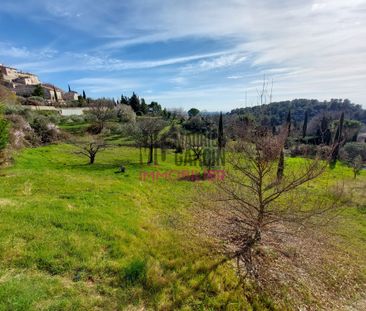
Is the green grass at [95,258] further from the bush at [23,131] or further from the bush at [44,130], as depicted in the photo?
the bush at [44,130]

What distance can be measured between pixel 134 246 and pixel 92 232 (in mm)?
1185

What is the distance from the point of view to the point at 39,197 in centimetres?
742

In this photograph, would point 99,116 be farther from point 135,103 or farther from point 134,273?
point 134,273

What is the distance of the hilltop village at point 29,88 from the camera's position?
50.1m

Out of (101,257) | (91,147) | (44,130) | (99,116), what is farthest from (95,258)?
(99,116)

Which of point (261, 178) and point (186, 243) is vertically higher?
point (261, 178)

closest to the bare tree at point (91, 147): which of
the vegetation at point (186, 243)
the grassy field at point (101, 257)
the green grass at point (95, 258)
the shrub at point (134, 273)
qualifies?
the vegetation at point (186, 243)

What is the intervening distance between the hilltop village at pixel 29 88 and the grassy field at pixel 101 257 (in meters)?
47.1

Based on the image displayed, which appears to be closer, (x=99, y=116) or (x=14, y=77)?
(x=99, y=116)

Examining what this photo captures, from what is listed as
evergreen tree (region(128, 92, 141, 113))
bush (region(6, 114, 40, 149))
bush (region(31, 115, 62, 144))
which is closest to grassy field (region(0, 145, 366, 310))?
bush (region(6, 114, 40, 149))

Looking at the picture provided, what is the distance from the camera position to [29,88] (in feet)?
179

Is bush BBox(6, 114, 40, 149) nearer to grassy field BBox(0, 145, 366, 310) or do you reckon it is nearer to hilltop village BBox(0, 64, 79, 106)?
grassy field BBox(0, 145, 366, 310)

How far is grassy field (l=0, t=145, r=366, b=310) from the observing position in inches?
147

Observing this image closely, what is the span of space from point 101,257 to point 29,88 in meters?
65.2
